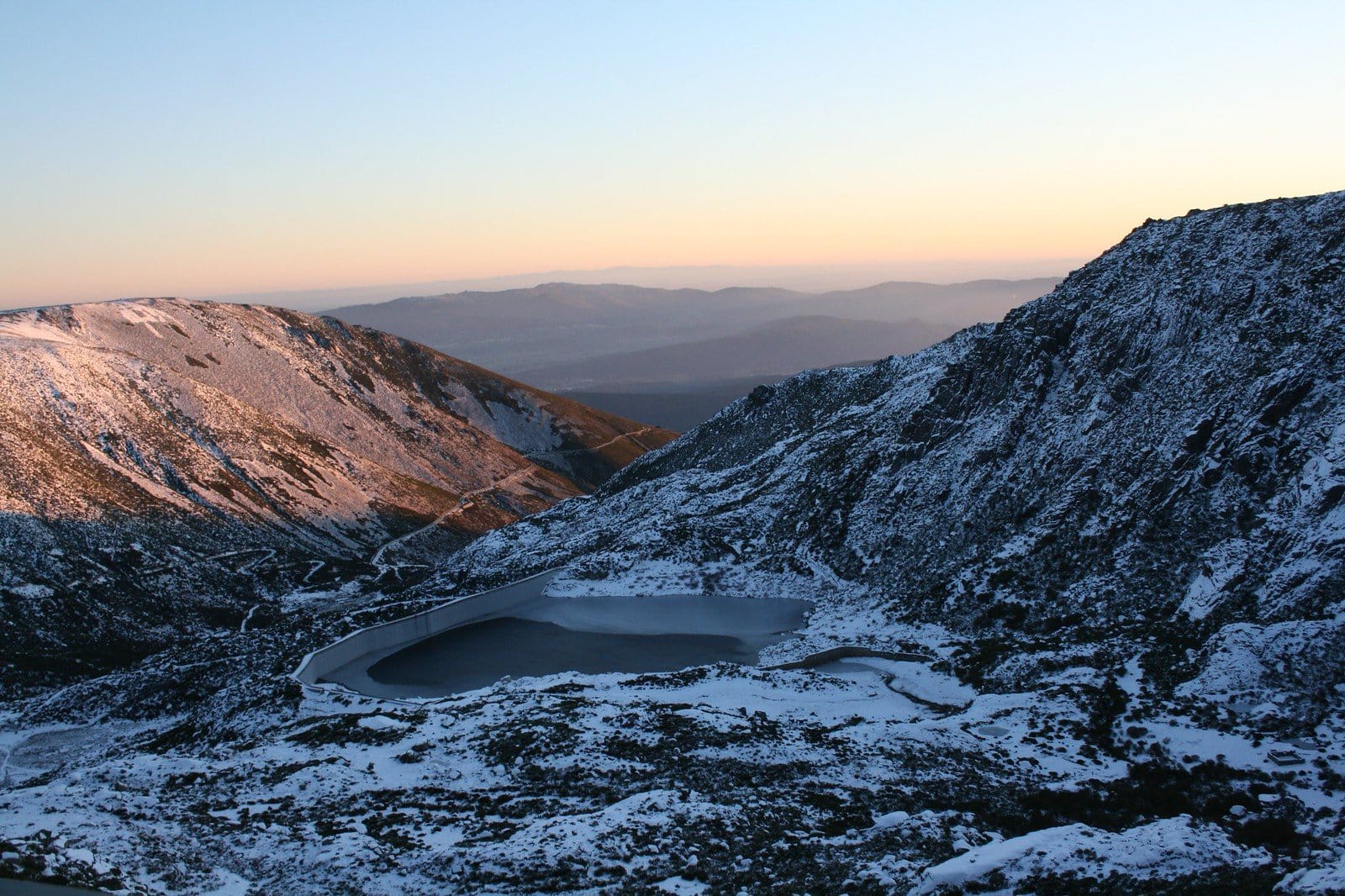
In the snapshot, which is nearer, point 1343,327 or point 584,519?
point 1343,327

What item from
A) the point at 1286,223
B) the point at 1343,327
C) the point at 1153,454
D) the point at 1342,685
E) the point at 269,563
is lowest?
the point at 269,563

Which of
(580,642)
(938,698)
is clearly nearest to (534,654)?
(580,642)

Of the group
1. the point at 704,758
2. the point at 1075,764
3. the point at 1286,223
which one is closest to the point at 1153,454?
the point at 1286,223

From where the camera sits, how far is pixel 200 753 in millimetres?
31219

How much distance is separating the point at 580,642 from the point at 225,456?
161 ft

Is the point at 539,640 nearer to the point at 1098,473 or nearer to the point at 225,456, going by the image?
the point at 1098,473

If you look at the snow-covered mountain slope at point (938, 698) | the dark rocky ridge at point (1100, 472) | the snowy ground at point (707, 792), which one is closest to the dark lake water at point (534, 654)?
the snow-covered mountain slope at point (938, 698)

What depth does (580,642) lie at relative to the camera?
4322 cm

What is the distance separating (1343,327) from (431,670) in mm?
35190

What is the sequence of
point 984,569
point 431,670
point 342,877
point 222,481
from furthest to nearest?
point 222,481 < point 431,670 < point 984,569 < point 342,877

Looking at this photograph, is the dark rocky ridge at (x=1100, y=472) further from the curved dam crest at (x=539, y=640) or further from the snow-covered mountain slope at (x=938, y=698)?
the curved dam crest at (x=539, y=640)

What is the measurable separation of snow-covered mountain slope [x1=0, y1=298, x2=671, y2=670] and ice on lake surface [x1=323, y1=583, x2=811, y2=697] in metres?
19.2

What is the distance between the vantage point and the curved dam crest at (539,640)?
39406 mm

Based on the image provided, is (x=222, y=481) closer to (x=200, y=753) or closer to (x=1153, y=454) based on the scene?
(x=200, y=753)
